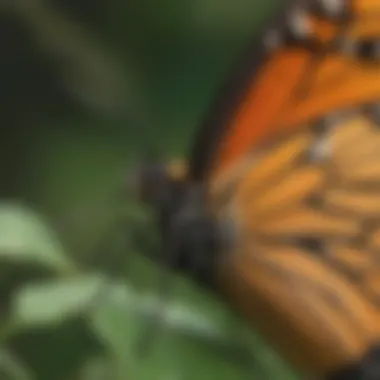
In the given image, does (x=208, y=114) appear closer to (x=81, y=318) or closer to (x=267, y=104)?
(x=267, y=104)

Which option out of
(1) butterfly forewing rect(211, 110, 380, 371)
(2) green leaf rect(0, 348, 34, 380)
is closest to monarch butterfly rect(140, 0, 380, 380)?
(1) butterfly forewing rect(211, 110, 380, 371)

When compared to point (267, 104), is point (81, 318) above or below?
below

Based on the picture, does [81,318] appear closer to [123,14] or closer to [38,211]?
[38,211]

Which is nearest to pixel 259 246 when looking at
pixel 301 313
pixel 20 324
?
pixel 301 313

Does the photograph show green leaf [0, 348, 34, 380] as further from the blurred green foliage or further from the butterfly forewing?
the butterfly forewing

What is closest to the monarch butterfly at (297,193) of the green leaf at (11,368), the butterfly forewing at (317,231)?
the butterfly forewing at (317,231)

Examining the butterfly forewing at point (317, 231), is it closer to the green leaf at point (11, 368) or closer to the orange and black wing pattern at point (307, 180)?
the orange and black wing pattern at point (307, 180)

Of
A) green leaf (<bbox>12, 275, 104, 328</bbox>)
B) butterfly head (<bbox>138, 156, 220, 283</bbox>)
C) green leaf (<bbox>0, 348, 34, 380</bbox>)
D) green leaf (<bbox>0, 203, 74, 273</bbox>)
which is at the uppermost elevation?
butterfly head (<bbox>138, 156, 220, 283</bbox>)
